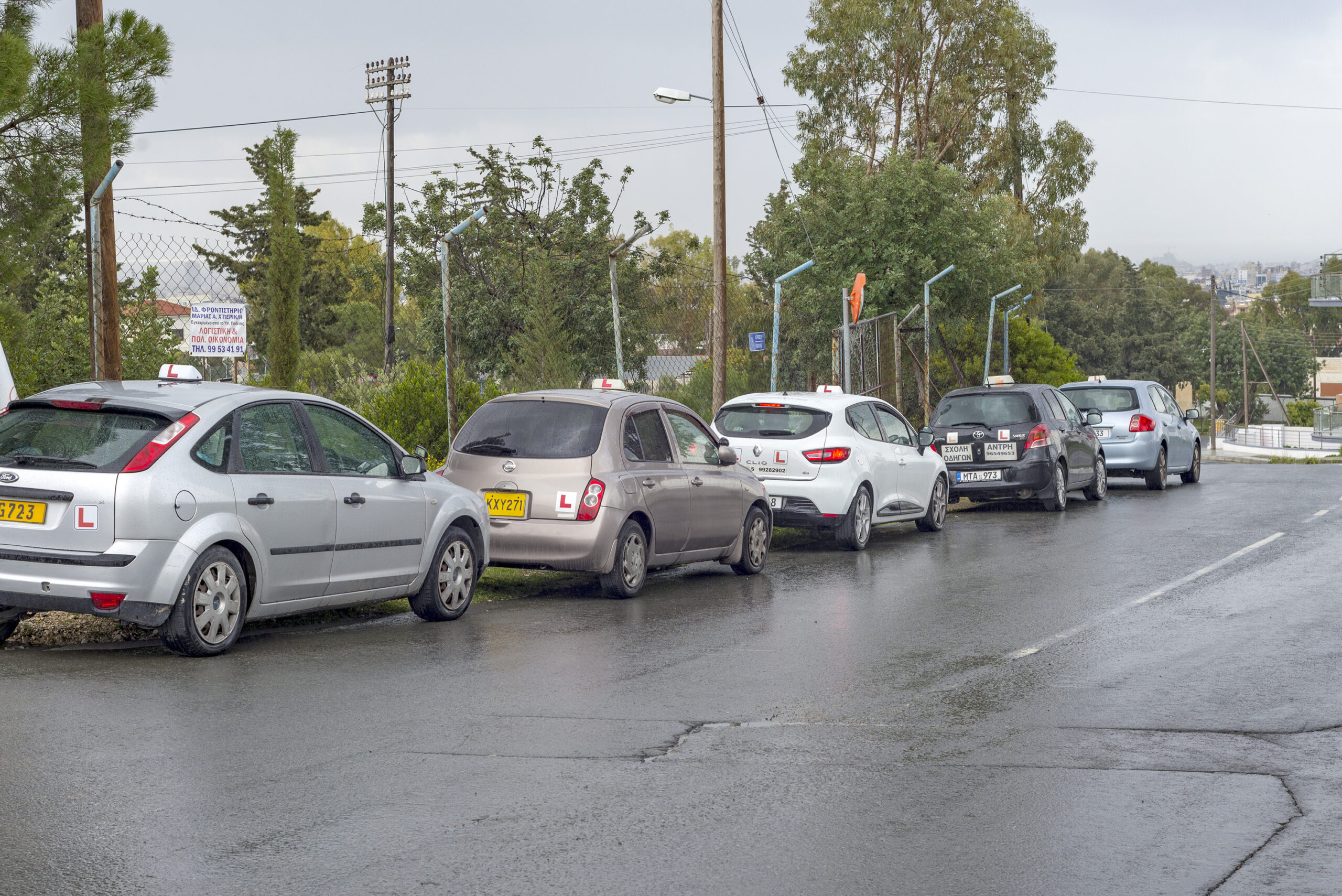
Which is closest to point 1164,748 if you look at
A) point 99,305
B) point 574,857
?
point 574,857

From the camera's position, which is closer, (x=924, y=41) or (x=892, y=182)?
(x=892, y=182)

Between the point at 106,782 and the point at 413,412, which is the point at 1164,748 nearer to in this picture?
the point at 106,782

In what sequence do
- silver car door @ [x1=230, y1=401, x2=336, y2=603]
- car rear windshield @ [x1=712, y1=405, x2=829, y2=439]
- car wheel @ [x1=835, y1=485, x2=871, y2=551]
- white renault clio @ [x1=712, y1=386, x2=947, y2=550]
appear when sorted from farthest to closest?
1. car rear windshield @ [x1=712, y1=405, x2=829, y2=439]
2. car wheel @ [x1=835, y1=485, x2=871, y2=551]
3. white renault clio @ [x1=712, y1=386, x2=947, y2=550]
4. silver car door @ [x1=230, y1=401, x2=336, y2=603]

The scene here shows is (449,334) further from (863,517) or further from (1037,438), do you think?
(1037,438)

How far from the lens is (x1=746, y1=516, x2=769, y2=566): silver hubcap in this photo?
513 inches

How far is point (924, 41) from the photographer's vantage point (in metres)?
52.8

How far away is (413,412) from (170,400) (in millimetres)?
10190

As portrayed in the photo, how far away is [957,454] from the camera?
1967 cm

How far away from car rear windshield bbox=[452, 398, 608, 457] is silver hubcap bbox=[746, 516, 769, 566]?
247cm

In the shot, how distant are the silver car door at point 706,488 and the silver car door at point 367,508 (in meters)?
3.01

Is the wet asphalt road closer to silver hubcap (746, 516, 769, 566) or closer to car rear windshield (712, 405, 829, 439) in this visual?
silver hubcap (746, 516, 769, 566)

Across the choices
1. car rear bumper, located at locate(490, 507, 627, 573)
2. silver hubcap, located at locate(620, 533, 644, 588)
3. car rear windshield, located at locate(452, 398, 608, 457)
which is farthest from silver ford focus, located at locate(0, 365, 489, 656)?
silver hubcap, located at locate(620, 533, 644, 588)

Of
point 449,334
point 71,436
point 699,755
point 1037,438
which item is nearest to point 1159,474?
point 1037,438

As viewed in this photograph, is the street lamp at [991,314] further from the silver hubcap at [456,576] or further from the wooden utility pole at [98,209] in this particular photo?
the silver hubcap at [456,576]
